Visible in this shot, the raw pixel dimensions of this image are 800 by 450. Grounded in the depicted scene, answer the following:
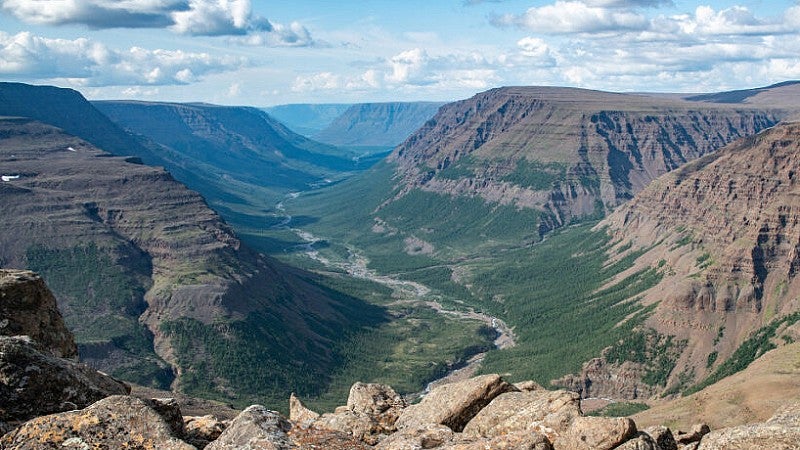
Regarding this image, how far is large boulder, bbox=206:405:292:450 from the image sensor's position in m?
Answer: 27.2

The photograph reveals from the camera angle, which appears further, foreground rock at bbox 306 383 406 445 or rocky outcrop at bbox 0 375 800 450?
foreground rock at bbox 306 383 406 445

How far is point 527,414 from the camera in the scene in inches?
1334

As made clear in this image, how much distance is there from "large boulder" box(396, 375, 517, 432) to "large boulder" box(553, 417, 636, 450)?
6.52 m

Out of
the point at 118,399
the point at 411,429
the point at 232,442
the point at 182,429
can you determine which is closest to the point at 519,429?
the point at 411,429

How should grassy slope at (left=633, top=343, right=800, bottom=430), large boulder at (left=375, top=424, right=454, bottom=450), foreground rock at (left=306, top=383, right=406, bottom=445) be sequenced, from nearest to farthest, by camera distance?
large boulder at (left=375, top=424, right=454, bottom=450) → foreground rock at (left=306, top=383, right=406, bottom=445) → grassy slope at (left=633, top=343, right=800, bottom=430)

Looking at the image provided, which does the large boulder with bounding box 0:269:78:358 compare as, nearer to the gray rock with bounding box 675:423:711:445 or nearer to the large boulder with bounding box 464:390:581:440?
the large boulder with bounding box 464:390:581:440

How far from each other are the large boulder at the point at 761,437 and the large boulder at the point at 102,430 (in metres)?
21.4

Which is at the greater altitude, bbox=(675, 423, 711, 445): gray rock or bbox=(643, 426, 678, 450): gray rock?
bbox=(643, 426, 678, 450): gray rock

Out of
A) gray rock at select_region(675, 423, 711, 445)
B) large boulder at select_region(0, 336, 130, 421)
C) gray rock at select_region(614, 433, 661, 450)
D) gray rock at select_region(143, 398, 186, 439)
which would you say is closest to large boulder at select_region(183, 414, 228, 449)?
gray rock at select_region(143, 398, 186, 439)

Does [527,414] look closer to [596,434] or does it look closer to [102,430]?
[596,434]

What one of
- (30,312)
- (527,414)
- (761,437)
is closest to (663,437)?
(527,414)

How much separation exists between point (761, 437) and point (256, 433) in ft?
65.5

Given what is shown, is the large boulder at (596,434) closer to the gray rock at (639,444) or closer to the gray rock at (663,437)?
the gray rock at (639,444)

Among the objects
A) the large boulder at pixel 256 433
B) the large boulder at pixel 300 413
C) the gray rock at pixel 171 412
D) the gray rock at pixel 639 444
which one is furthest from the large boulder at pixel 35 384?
the gray rock at pixel 639 444
